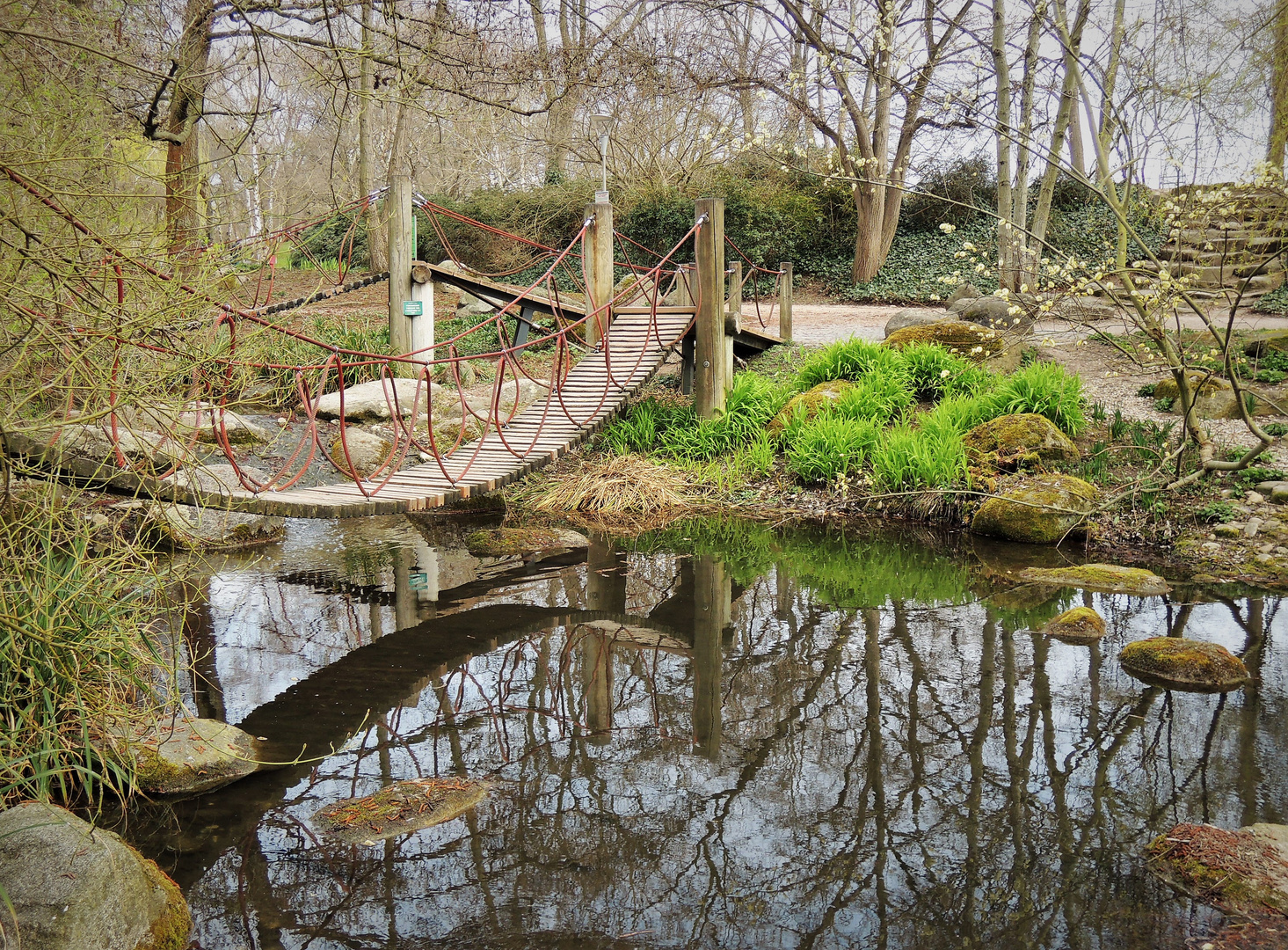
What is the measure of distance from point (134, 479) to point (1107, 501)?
5.35 metres

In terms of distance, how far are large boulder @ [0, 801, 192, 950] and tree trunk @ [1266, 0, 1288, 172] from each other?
1165 centimetres

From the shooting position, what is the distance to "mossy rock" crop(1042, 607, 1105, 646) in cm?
498

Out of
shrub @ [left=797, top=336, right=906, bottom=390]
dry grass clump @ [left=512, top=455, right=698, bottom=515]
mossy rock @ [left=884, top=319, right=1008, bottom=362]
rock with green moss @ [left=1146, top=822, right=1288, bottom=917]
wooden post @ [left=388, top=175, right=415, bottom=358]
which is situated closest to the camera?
rock with green moss @ [left=1146, top=822, right=1288, bottom=917]

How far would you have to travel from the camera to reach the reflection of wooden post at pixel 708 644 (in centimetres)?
403

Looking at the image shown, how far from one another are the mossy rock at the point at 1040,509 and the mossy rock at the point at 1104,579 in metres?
0.60

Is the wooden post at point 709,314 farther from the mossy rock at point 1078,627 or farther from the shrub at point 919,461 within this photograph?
the mossy rock at point 1078,627

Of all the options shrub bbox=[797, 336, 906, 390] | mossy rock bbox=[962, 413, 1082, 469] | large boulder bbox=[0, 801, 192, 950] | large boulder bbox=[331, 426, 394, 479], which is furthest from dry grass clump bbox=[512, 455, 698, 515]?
large boulder bbox=[0, 801, 192, 950]

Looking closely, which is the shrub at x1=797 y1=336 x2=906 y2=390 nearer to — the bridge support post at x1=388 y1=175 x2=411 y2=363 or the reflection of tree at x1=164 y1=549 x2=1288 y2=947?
the bridge support post at x1=388 y1=175 x2=411 y2=363

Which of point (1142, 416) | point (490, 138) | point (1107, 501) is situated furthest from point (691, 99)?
point (1107, 501)

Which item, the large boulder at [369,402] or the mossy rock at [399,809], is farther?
the large boulder at [369,402]

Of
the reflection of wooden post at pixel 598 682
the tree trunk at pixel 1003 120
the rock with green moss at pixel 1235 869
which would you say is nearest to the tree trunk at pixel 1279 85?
the tree trunk at pixel 1003 120

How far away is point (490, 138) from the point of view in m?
18.4

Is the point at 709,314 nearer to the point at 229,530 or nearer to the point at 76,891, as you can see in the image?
the point at 229,530

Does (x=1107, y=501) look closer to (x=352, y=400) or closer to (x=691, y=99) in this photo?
(x=352, y=400)
